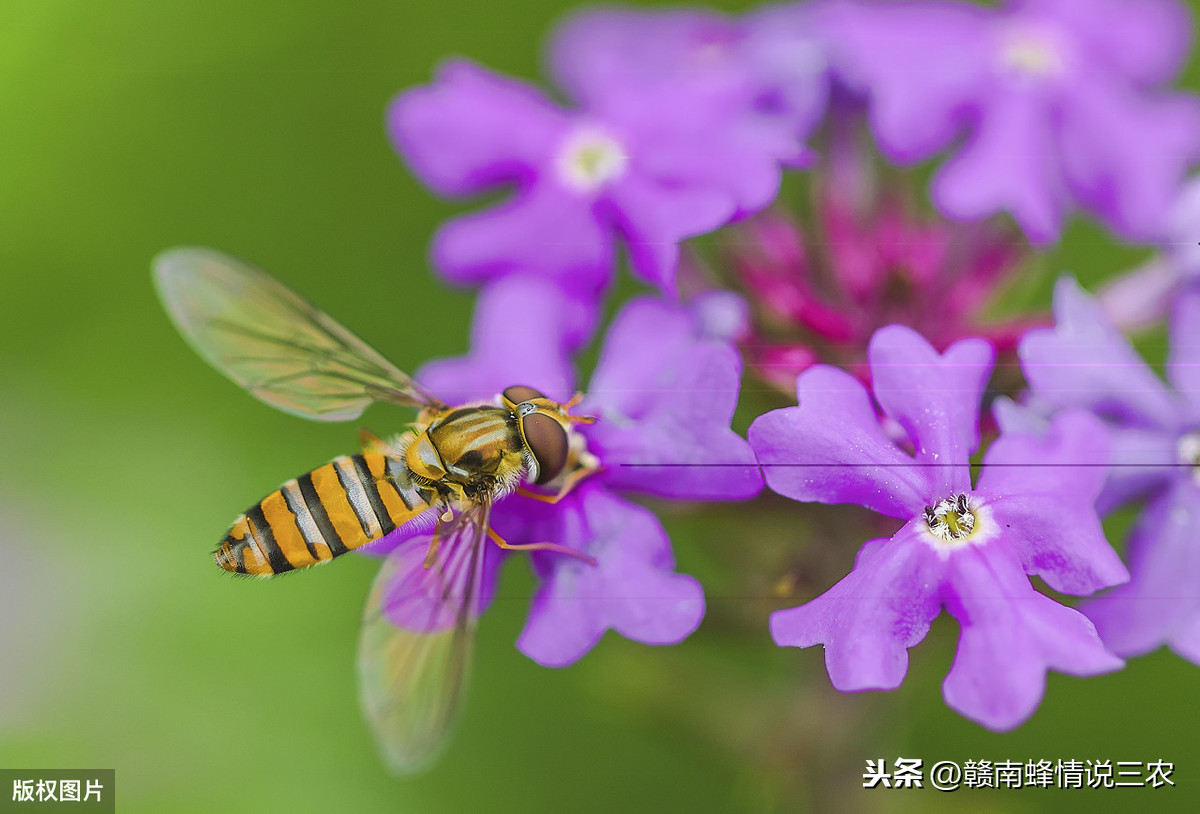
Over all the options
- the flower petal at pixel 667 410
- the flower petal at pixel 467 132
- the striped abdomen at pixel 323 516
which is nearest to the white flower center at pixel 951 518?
the flower petal at pixel 667 410

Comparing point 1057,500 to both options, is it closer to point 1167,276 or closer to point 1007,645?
point 1007,645

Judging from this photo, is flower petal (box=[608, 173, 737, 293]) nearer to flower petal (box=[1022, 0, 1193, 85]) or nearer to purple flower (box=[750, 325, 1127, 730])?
purple flower (box=[750, 325, 1127, 730])

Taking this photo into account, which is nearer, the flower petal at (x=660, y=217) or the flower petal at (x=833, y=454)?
the flower petal at (x=833, y=454)

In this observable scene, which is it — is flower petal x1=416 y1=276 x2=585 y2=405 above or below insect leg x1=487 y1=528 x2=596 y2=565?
above

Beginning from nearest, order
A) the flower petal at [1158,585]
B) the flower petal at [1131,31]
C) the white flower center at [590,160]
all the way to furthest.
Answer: the flower petal at [1158,585] < the white flower center at [590,160] < the flower petal at [1131,31]

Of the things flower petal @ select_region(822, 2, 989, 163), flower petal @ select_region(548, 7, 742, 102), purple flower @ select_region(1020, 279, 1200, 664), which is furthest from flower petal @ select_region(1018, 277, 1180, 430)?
flower petal @ select_region(548, 7, 742, 102)

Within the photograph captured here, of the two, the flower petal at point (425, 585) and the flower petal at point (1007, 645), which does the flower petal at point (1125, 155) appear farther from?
the flower petal at point (425, 585)

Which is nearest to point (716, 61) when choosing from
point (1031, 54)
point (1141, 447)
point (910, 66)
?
point (910, 66)
